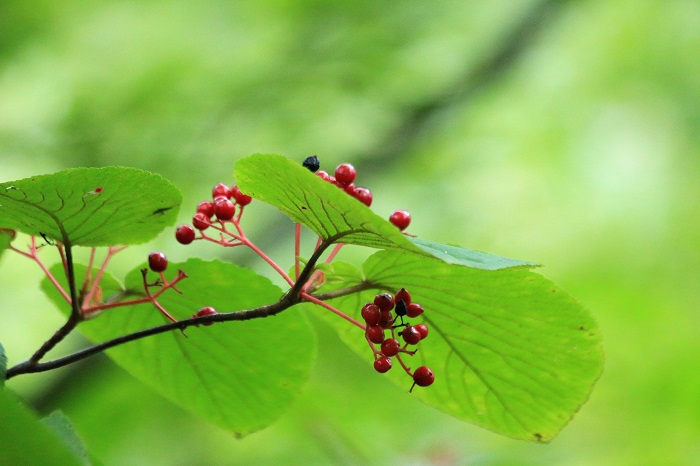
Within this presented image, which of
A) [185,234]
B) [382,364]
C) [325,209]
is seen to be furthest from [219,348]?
[325,209]

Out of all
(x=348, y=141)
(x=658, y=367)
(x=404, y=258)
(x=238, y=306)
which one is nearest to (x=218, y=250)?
(x=348, y=141)

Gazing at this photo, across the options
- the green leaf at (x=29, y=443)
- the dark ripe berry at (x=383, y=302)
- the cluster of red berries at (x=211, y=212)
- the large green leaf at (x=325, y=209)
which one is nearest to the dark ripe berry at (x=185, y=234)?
the cluster of red berries at (x=211, y=212)

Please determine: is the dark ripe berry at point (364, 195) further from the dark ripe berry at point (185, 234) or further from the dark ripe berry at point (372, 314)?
the dark ripe berry at point (185, 234)

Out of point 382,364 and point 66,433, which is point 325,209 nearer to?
point 382,364

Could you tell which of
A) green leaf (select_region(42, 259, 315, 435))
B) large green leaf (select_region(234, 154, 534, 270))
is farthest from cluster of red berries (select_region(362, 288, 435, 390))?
green leaf (select_region(42, 259, 315, 435))

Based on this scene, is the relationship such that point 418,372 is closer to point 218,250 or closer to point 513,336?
point 513,336
